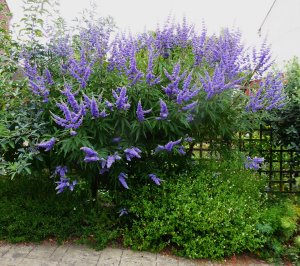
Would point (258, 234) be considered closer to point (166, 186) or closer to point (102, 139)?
point (166, 186)

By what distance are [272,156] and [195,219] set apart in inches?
89.7

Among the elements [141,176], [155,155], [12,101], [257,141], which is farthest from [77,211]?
[257,141]

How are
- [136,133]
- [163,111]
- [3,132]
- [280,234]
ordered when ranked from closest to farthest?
[163,111]
[136,133]
[3,132]
[280,234]

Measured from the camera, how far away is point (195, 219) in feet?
13.1

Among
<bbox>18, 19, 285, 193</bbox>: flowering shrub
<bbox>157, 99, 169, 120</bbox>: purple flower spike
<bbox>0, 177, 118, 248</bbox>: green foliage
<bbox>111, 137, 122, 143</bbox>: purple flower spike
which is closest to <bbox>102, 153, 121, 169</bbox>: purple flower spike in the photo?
<bbox>18, 19, 285, 193</bbox>: flowering shrub

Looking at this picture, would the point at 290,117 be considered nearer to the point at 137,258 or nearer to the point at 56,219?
the point at 137,258

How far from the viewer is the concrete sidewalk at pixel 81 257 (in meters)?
3.90

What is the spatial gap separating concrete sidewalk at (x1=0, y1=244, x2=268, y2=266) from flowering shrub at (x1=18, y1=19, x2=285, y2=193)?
82 cm

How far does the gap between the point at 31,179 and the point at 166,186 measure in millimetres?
1988

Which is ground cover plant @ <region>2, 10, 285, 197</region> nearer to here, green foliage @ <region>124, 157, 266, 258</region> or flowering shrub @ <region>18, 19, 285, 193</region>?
flowering shrub @ <region>18, 19, 285, 193</region>

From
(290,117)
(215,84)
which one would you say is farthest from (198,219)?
(290,117)

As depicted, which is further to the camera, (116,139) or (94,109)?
(116,139)

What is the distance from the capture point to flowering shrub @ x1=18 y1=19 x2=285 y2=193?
12.3 feet

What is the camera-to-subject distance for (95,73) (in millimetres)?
4121
